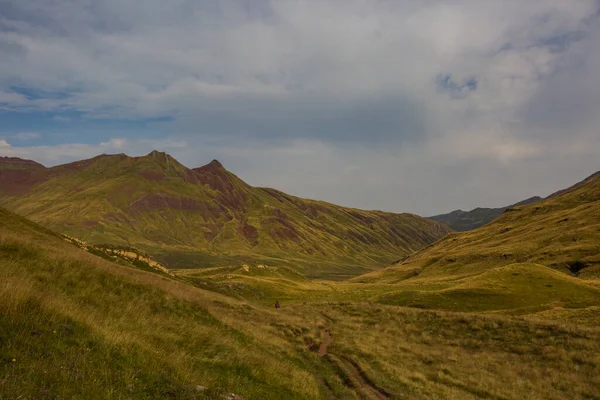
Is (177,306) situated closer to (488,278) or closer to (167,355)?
(167,355)

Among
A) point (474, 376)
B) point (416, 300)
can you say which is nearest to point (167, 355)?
point (474, 376)

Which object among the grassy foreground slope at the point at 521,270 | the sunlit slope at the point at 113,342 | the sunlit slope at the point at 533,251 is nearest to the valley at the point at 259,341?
the sunlit slope at the point at 113,342

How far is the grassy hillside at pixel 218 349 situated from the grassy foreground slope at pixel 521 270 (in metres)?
17.7

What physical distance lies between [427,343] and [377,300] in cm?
2873

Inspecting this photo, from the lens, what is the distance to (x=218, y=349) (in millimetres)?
16547

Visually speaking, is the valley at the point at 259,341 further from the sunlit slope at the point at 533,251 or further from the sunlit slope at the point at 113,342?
the sunlit slope at the point at 533,251

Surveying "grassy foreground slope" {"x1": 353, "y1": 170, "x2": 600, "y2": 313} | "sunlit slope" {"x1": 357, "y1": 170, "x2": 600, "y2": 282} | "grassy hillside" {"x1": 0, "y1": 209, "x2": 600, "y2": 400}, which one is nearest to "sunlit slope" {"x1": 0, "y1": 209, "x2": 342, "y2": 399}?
"grassy hillside" {"x1": 0, "y1": 209, "x2": 600, "y2": 400}

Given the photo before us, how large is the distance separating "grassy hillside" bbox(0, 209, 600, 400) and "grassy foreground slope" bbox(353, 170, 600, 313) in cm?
1767

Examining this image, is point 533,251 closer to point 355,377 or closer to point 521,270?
A: point 521,270

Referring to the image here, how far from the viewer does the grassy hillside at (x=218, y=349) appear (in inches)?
372

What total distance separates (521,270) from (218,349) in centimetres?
6836

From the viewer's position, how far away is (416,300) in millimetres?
59312

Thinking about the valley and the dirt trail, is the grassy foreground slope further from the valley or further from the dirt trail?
the dirt trail

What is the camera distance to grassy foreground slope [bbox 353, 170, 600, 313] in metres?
54.4
